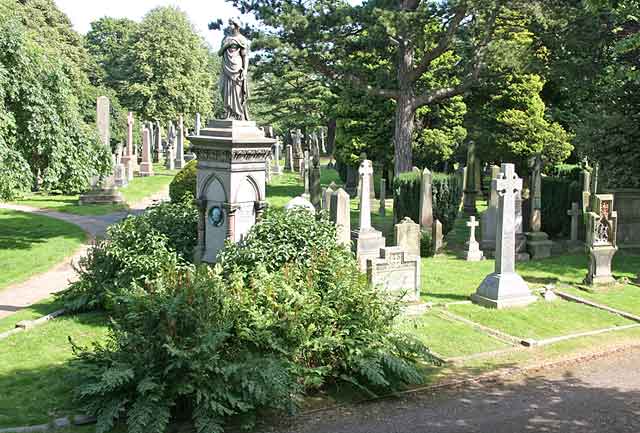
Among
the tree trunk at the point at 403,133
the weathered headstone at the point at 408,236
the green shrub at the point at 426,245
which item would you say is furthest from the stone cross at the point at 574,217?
the tree trunk at the point at 403,133

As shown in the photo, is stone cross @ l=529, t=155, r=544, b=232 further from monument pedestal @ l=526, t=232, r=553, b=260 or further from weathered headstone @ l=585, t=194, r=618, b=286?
weathered headstone @ l=585, t=194, r=618, b=286

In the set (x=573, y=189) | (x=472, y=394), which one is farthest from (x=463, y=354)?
(x=573, y=189)

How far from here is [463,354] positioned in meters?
10.2

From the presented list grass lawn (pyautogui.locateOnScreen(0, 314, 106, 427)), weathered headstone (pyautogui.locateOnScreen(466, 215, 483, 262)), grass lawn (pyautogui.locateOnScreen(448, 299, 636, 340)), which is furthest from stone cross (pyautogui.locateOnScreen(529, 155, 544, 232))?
grass lawn (pyautogui.locateOnScreen(0, 314, 106, 427))

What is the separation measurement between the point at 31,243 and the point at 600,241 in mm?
14993

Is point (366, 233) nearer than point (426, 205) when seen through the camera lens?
Yes

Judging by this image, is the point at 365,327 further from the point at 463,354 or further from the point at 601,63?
the point at 601,63

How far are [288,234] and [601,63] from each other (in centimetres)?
1382

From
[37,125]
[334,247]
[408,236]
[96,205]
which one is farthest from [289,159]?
[334,247]

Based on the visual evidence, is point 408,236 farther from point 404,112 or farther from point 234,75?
point 404,112

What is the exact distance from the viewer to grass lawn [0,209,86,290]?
15.9m

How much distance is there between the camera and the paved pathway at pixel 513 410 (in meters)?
7.62

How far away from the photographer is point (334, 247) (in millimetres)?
11273

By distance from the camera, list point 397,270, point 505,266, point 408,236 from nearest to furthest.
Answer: point 397,270 → point 505,266 → point 408,236
